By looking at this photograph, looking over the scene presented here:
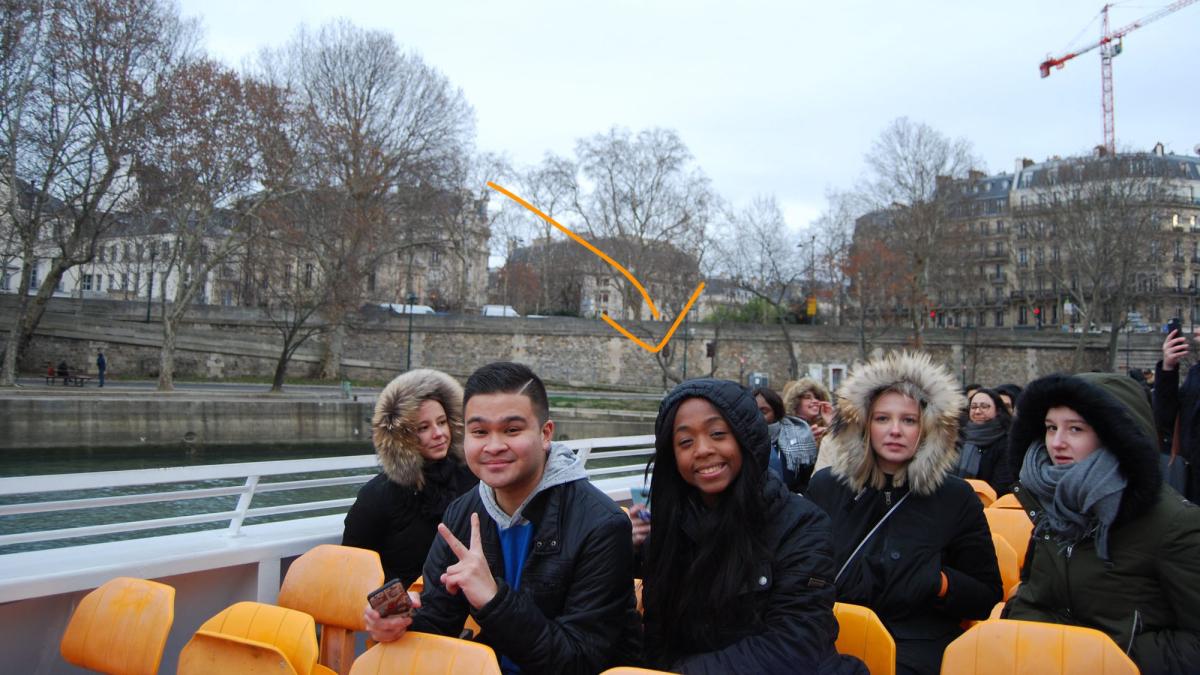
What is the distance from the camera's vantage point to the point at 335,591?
3.01 metres

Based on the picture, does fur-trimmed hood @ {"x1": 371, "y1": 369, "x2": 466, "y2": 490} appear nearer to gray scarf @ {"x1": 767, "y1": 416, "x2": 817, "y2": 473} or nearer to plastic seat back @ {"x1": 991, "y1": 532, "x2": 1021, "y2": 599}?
gray scarf @ {"x1": 767, "y1": 416, "x2": 817, "y2": 473}

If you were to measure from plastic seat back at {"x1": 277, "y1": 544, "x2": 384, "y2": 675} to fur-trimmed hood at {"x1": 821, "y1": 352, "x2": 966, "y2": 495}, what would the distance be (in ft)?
5.74

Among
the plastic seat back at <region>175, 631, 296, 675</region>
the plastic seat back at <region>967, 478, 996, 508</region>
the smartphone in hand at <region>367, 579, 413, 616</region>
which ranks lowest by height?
the plastic seat back at <region>967, 478, 996, 508</region>

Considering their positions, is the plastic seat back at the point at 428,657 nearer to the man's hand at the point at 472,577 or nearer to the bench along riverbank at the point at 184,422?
the man's hand at the point at 472,577

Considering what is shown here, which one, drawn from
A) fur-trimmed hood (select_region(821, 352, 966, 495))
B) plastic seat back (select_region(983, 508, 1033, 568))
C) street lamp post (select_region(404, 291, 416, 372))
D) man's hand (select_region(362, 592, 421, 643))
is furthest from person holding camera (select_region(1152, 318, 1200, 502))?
street lamp post (select_region(404, 291, 416, 372))

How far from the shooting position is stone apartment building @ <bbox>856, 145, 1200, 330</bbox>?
35625 millimetres

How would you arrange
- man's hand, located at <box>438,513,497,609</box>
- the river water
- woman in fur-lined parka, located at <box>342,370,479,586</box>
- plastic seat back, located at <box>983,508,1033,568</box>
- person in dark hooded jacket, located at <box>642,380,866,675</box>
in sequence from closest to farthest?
man's hand, located at <box>438,513,497,609</box>
person in dark hooded jacket, located at <box>642,380,866,675</box>
woman in fur-lined parka, located at <box>342,370,479,586</box>
plastic seat back, located at <box>983,508,1033,568</box>
the river water

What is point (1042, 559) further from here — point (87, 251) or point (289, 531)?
point (87, 251)

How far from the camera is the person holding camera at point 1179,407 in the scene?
375cm

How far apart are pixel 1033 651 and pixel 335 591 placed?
7.48ft

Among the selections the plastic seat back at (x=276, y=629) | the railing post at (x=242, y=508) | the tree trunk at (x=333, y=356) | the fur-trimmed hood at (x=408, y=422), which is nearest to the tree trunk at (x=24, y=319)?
the tree trunk at (x=333, y=356)

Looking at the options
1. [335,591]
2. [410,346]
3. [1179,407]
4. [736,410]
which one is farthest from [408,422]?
[410,346]

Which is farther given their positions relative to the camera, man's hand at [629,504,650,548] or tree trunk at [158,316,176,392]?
tree trunk at [158,316,176,392]

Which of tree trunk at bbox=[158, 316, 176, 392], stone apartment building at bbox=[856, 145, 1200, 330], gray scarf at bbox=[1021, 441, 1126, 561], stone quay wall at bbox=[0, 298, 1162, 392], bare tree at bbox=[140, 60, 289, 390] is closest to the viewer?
gray scarf at bbox=[1021, 441, 1126, 561]
